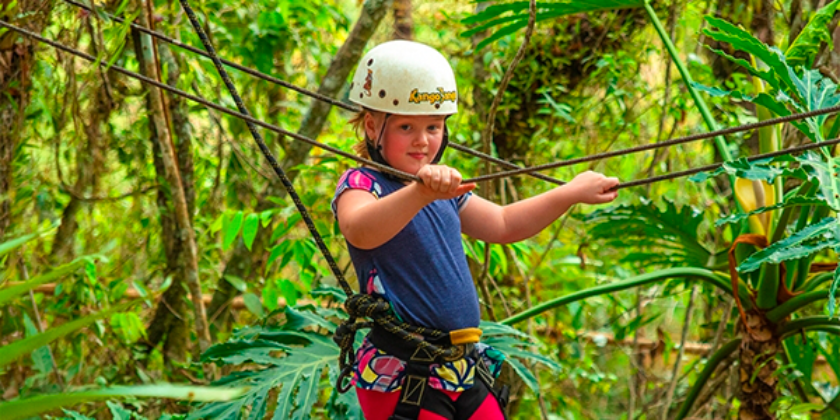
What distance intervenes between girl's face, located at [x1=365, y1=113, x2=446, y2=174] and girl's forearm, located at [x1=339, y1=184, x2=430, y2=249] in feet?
0.37

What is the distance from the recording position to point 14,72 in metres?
2.12

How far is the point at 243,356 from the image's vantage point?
1.76 m

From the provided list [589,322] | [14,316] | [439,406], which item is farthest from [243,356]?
[589,322]

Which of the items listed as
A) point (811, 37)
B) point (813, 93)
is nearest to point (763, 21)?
point (811, 37)

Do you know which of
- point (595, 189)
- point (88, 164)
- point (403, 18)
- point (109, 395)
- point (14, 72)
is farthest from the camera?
point (403, 18)

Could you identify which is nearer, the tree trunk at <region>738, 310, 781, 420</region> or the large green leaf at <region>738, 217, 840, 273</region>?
the large green leaf at <region>738, 217, 840, 273</region>

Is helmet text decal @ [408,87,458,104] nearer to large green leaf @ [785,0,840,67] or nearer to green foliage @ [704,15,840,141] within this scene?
green foliage @ [704,15,840,141]

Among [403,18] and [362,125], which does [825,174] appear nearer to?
[362,125]

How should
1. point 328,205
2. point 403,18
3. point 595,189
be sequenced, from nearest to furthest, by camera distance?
point 595,189
point 328,205
point 403,18

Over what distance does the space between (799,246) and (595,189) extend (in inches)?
17.6

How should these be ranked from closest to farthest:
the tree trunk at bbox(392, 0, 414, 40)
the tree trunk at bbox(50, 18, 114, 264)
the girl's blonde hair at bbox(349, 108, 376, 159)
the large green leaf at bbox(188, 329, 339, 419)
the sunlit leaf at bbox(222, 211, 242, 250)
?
the girl's blonde hair at bbox(349, 108, 376, 159), the large green leaf at bbox(188, 329, 339, 419), the sunlit leaf at bbox(222, 211, 242, 250), the tree trunk at bbox(50, 18, 114, 264), the tree trunk at bbox(392, 0, 414, 40)

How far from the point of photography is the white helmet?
4.22ft

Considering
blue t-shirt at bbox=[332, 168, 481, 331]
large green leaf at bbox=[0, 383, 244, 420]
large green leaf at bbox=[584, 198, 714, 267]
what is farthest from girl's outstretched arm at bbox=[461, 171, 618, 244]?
large green leaf at bbox=[0, 383, 244, 420]

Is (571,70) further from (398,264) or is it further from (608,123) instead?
(398,264)
